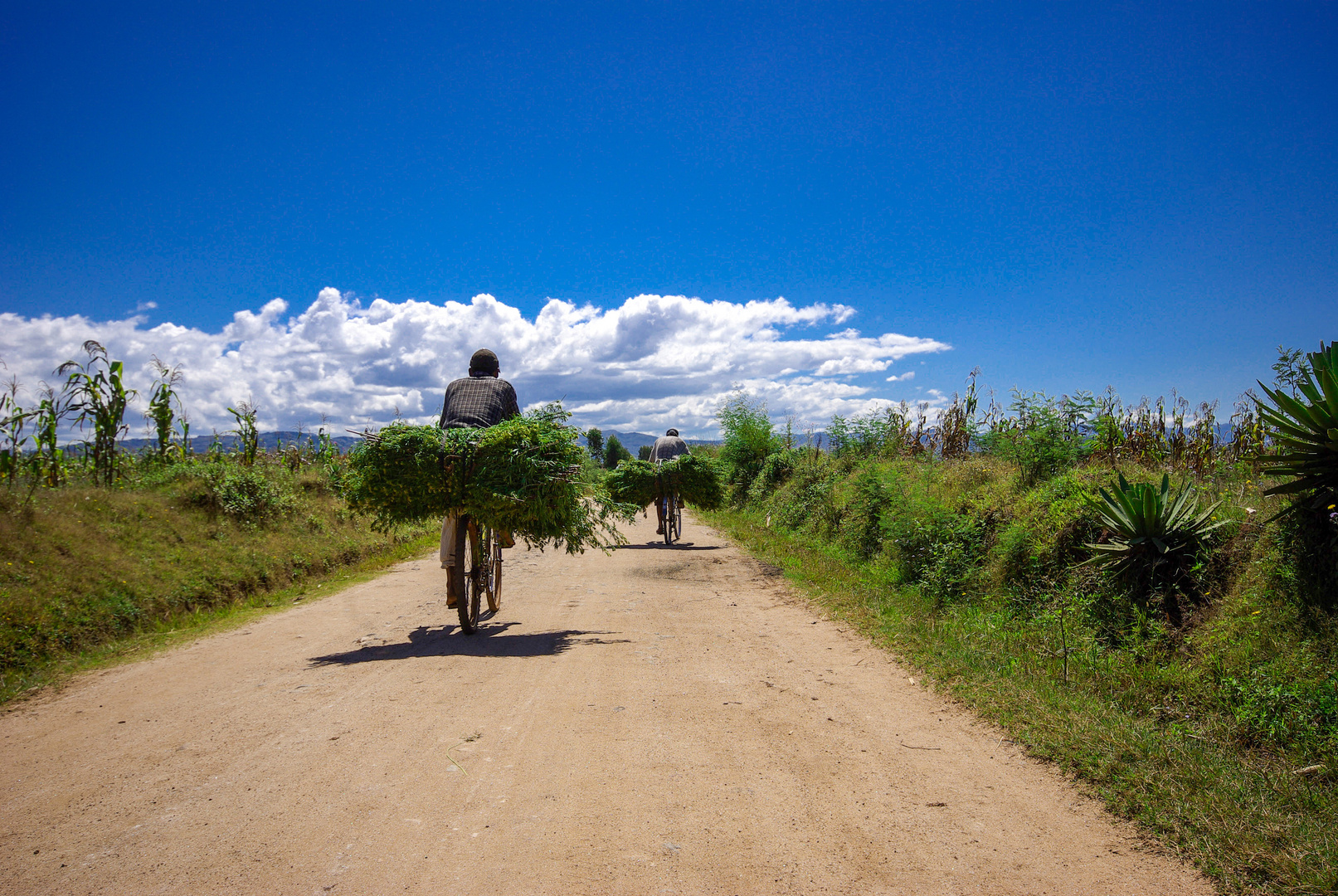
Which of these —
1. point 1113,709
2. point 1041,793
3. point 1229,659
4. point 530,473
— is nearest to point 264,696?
point 530,473

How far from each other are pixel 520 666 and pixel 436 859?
9.91 feet

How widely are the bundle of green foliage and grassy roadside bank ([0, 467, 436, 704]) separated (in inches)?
117

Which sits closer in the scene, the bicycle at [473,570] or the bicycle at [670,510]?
the bicycle at [473,570]

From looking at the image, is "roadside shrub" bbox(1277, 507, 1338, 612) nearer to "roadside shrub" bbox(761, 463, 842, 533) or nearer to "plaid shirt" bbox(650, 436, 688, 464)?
"roadside shrub" bbox(761, 463, 842, 533)

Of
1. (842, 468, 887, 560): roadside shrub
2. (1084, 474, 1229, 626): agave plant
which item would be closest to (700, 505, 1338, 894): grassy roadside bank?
(1084, 474, 1229, 626): agave plant

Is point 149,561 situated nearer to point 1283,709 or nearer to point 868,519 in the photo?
point 868,519

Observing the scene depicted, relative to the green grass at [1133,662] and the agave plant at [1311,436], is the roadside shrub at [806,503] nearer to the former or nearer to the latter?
the green grass at [1133,662]

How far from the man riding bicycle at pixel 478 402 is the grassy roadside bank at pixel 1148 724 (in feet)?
14.8

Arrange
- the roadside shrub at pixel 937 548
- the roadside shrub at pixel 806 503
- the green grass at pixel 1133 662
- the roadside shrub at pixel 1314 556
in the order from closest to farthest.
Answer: the green grass at pixel 1133 662
the roadside shrub at pixel 1314 556
the roadside shrub at pixel 937 548
the roadside shrub at pixel 806 503

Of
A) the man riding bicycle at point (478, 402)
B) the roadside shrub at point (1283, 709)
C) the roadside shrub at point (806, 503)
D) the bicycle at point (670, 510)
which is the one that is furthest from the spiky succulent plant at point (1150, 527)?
the bicycle at point (670, 510)

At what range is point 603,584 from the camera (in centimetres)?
1042

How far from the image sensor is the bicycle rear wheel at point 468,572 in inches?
284

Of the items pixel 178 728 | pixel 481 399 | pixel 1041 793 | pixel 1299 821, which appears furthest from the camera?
pixel 481 399

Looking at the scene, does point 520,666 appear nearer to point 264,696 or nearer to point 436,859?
point 264,696
